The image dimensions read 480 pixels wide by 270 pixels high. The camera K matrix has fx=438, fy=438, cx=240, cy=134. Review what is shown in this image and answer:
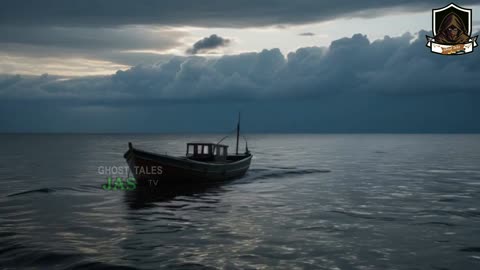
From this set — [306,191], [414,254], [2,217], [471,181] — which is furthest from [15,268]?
[471,181]

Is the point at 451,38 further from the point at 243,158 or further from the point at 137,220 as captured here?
the point at 137,220

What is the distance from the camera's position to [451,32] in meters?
31.2

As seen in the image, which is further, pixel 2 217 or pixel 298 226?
pixel 2 217

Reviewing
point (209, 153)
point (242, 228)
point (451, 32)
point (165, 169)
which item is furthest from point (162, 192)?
point (451, 32)

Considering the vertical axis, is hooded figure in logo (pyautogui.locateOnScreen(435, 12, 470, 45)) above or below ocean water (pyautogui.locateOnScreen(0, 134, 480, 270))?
above

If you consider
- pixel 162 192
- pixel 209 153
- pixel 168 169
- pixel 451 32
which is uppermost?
pixel 451 32

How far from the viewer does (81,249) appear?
15.3 meters

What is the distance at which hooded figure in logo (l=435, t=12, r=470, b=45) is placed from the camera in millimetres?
30578

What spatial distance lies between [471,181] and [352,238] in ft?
88.7

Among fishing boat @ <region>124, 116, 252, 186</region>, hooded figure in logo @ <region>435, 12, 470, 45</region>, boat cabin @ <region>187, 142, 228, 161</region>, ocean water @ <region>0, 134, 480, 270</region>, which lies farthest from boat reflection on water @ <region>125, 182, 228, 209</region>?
hooded figure in logo @ <region>435, 12, 470, 45</region>

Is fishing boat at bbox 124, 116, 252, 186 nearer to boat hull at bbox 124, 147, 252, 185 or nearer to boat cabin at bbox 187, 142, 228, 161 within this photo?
boat hull at bbox 124, 147, 252, 185

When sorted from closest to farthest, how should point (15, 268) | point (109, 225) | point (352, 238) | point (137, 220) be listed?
point (15, 268), point (352, 238), point (109, 225), point (137, 220)

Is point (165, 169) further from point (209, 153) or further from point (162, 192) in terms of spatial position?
point (209, 153)

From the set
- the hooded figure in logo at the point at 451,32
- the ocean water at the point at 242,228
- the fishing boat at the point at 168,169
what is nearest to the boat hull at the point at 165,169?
the fishing boat at the point at 168,169
